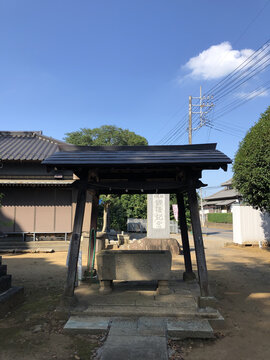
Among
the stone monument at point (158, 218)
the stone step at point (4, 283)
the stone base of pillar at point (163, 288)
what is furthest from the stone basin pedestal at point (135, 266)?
the stone monument at point (158, 218)

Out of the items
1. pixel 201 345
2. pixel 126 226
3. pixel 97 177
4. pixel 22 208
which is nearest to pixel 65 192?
pixel 22 208

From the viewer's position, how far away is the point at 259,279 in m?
8.05

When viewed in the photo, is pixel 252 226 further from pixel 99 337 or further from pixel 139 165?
pixel 99 337

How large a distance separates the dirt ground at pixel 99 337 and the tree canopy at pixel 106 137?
33.9m

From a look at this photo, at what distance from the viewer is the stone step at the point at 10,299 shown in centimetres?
506

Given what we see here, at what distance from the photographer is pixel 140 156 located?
5.01m

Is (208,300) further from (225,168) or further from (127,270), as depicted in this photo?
(225,168)

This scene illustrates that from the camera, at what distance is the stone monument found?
47.3 feet

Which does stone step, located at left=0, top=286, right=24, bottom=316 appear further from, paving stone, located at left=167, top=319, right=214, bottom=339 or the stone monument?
the stone monument

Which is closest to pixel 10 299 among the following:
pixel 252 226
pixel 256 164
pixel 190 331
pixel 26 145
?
pixel 190 331

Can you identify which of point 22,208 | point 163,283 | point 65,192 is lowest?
point 163,283

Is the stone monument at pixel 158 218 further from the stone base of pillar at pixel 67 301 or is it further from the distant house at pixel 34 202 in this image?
the stone base of pillar at pixel 67 301

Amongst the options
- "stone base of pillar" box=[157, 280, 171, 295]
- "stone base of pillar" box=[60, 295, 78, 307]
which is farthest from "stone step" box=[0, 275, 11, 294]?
A: "stone base of pillar" box=[157, 280, 171, 295]

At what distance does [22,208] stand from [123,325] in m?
11.2
